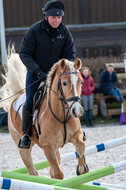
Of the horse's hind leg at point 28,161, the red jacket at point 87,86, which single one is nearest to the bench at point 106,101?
the red jacket at point 87,86

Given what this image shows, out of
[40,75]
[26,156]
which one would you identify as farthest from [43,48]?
[26,156]

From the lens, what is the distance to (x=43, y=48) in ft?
14.6

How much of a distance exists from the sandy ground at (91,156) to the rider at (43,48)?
181 cm

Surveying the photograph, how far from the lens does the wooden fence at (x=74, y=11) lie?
16.6m

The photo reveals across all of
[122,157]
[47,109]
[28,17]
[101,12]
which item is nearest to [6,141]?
[122,157]

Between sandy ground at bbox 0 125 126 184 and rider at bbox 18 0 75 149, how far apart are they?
5.93 ft

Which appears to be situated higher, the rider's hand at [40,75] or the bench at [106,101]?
the rider's hand at [40,75]

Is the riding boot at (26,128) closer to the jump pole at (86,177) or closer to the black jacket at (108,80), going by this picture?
the jump pole at (86,177)

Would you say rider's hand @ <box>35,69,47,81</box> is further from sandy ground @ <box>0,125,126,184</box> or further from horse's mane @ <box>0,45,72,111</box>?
sandy ground @ <box>0,125,126,184</box>

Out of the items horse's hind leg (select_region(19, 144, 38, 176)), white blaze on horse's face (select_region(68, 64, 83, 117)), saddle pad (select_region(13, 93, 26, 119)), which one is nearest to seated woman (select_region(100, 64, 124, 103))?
saddle pad (select_region(13, 93, 26, 119))

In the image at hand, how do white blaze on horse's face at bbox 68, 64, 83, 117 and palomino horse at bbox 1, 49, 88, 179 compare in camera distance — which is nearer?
white blaze on horse's face at bbox 68, 64, 83, 117

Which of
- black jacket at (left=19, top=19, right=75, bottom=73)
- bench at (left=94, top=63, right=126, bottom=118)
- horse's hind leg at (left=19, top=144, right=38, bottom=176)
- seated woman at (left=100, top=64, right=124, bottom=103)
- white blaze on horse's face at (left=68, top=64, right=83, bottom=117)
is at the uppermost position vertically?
black jacket at (left=19, top=19, right=75, bottom=73)

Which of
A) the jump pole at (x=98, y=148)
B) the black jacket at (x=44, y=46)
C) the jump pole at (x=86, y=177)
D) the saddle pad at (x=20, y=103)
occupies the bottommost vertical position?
the jump pole at (x=98, y=148)

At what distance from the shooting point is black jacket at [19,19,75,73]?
14.4 ft
